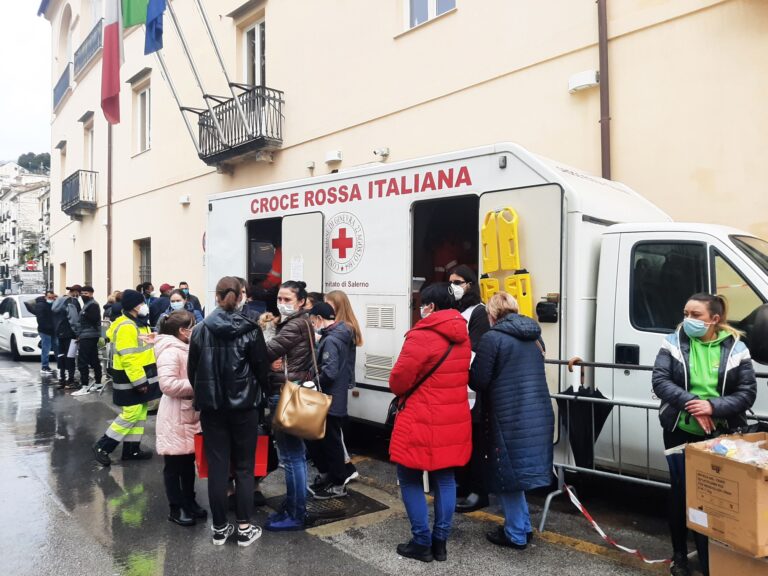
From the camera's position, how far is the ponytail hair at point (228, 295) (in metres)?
4.14

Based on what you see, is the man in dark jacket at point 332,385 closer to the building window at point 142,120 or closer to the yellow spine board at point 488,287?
the yellow spine board at point 488,287

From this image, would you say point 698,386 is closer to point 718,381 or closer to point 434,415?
point 718,381

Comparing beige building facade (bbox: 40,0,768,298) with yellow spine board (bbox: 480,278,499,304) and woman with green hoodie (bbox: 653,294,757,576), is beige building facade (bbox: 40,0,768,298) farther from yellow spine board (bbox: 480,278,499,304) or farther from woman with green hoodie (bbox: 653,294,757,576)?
woman with green hoodie (bbox: 653,294,757,576)

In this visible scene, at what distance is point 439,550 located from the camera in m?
3.91

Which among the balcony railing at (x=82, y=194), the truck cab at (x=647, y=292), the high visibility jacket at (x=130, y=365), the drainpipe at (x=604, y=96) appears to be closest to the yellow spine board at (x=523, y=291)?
the truck cab at (x=647, y=292)

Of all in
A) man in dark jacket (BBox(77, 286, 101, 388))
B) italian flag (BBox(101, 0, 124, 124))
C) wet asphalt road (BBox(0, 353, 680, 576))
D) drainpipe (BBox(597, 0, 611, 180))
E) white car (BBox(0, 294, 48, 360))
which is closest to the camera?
wet asphalt road (BBox(0, 353, 680, 576))

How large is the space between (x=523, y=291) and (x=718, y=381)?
162 cm

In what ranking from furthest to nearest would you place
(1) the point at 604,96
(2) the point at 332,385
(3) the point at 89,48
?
1. (3) the point at 89,48
2. (1) the point at 604,96
3. (2) the point at 332,385

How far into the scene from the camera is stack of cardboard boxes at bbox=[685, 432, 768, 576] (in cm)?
288

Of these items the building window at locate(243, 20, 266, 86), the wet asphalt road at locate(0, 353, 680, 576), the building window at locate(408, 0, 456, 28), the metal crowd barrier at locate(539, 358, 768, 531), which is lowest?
the wet asphalt road at locate(0, 353, 680, 576)

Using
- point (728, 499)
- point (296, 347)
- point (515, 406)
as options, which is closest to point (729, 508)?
point (728, 499)

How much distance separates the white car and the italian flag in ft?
15.8

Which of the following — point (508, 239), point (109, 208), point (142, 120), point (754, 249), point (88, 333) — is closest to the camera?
point (754, 249)

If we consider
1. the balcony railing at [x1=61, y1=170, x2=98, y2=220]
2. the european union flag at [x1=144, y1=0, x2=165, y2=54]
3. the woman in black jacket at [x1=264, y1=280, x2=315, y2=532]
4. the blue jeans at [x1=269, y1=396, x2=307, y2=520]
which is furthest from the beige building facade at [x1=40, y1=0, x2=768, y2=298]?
the blue jeans at [x1=269, y1=396, x2=307, y2=520]
